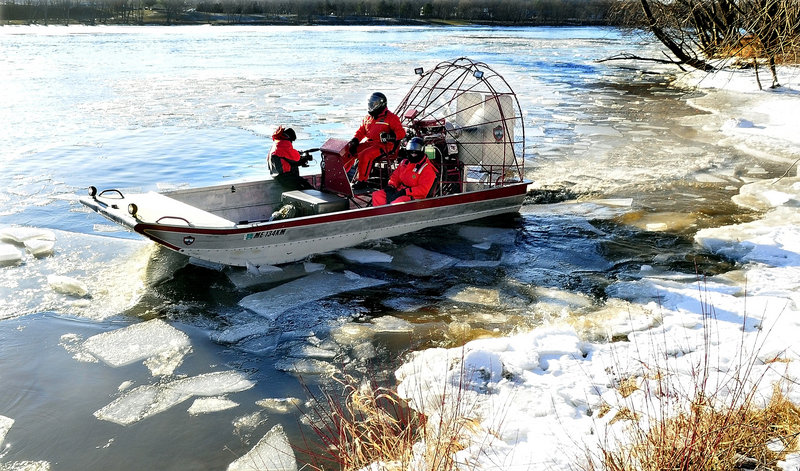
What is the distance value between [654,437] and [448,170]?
6.85m

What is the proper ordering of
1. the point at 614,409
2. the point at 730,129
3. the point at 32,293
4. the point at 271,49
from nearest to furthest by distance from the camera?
the point at 614,409, the point at 32,293, the point at 730,129, the point at 271,49

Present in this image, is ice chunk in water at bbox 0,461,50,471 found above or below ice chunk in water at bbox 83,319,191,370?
below

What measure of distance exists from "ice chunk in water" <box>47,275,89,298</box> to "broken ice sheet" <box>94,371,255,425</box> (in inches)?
91.2

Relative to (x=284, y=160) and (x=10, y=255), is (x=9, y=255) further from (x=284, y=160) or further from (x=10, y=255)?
(x=284, y=160)

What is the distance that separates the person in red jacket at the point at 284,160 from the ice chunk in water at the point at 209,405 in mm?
4259

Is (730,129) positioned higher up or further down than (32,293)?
higher up

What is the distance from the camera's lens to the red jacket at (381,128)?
30.1 feet

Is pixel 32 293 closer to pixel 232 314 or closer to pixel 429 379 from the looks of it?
pixel 232 314

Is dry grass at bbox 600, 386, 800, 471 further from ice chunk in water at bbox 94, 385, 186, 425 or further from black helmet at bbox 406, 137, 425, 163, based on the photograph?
black helmet at bbox 406, 137, 425, 163

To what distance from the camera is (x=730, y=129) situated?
16594mm

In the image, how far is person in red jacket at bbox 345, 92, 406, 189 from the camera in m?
9.12

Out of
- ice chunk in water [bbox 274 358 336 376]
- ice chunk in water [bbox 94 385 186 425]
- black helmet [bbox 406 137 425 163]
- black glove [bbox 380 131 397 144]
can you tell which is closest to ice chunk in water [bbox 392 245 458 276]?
black helmet [bbox 406 137 425 163]

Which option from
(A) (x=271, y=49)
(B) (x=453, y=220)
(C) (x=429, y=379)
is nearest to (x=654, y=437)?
(C) (x=429, y=379)

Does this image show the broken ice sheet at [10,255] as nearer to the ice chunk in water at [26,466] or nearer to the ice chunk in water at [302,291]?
the ice chunk in water at [302,291]
